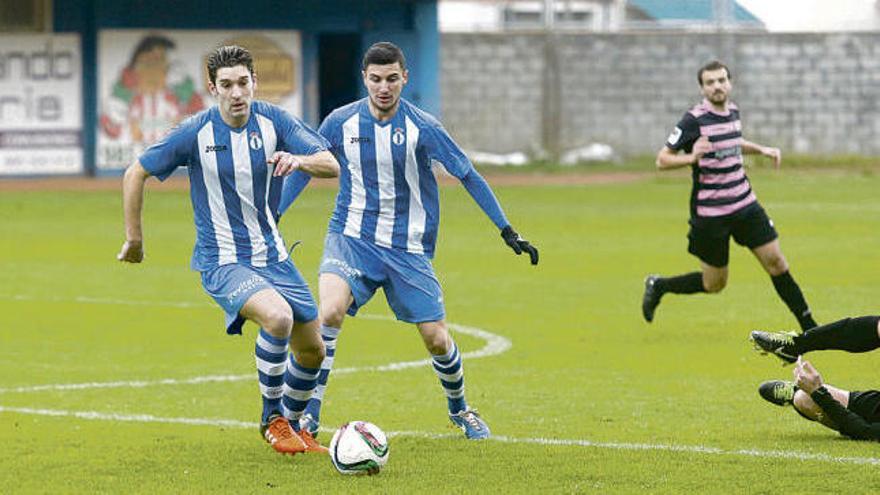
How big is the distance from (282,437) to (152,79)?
29.5 m

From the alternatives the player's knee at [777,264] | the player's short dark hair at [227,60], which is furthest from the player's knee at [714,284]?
the player's short dark hair at [227,60]

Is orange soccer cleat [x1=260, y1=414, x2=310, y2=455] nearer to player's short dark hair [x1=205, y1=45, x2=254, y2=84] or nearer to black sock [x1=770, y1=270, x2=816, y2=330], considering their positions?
player's short dark hair [x1=205, y1=45, x2=254, y2=84]

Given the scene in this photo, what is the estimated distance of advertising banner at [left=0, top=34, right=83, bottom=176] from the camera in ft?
119

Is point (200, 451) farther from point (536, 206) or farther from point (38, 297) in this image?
point (536, 206)

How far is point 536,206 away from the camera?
29.5m

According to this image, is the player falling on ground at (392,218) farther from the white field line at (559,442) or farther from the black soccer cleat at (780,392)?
the black soccer cleat at (780,392)

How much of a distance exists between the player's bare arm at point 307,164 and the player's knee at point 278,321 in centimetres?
67

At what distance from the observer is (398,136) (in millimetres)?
9883

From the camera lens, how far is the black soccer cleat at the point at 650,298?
1505cm

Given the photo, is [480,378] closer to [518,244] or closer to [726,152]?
[518,244]

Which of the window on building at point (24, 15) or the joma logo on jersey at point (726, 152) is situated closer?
the joma logo on jersey at point (726, 152)

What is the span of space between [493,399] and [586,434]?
61.3 inches

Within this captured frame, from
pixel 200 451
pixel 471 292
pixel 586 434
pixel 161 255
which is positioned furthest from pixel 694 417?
pixel 161 255

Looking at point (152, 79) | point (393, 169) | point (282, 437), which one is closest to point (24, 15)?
point (152, 79)
